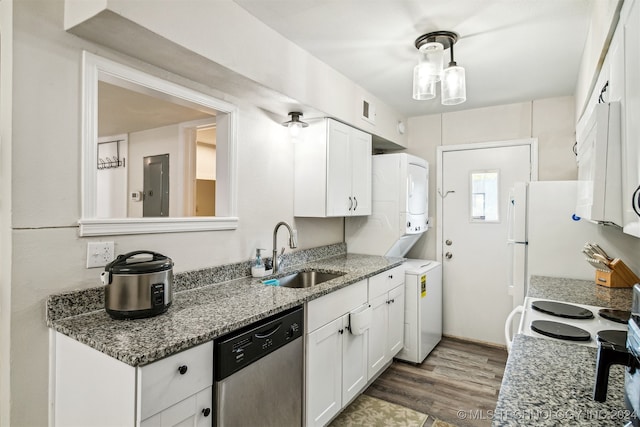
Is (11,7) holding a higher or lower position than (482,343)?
higher

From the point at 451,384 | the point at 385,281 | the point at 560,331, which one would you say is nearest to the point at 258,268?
the point at 385,281

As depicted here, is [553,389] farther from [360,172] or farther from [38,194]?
[360,172]

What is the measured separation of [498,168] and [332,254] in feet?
6.50

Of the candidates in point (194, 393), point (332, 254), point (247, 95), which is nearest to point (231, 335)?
point (194, 393)

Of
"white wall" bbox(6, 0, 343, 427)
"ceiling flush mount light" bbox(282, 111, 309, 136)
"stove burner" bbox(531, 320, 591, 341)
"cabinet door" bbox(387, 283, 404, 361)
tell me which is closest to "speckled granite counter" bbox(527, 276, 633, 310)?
"stove burner" bbox(531, 320, 591, 341)

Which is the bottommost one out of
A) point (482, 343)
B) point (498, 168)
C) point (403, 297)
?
point (482, 343)

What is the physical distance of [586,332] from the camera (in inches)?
57.5

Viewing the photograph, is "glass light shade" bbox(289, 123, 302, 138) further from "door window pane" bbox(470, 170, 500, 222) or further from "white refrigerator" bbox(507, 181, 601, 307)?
"door window pane" bbox(470, 170, 500, 222)

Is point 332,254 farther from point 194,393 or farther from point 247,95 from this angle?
point 194,393

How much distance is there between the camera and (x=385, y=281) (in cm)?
286

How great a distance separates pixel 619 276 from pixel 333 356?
1.89 m

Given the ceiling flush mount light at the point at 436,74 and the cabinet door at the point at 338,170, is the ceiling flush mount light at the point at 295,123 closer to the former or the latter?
the cabinet door at the point at 338,170

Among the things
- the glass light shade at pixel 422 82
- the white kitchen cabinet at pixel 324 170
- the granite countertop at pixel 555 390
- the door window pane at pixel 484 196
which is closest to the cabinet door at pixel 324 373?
the white kitchen cabinet at pixel 324 170

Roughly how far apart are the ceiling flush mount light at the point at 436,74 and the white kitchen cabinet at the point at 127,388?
1844 mm
